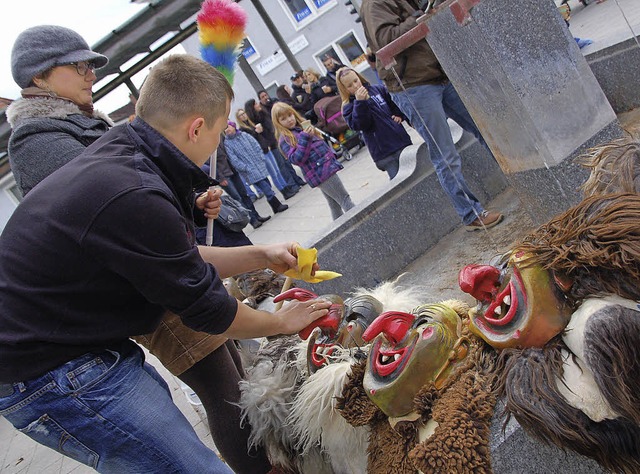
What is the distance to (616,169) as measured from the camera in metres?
1.53

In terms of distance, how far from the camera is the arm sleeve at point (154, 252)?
1.52 m

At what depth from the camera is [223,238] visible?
12.8ft

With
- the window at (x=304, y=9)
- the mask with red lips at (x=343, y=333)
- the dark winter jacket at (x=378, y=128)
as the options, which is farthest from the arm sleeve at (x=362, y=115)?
the window at (x=304, y=9)

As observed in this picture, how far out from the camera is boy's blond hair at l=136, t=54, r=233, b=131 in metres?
1.79

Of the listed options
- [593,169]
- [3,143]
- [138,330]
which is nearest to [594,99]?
[593,169]

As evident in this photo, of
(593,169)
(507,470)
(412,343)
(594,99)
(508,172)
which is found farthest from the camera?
(508,172)

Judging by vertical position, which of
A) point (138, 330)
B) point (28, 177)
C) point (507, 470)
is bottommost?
point (507, 470)

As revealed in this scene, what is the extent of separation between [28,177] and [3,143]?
496 centimetres

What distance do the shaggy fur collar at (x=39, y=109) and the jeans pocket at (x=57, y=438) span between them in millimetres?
1250

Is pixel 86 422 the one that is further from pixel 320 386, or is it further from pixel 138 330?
pixel 320 386

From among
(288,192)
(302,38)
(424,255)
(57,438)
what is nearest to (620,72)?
(424,255)

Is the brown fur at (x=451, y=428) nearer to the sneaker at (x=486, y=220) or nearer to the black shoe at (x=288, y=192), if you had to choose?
the sneaker at (x=486, y=220)

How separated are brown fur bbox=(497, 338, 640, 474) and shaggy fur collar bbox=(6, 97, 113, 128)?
2.03 meters

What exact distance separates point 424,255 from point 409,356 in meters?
2.66
